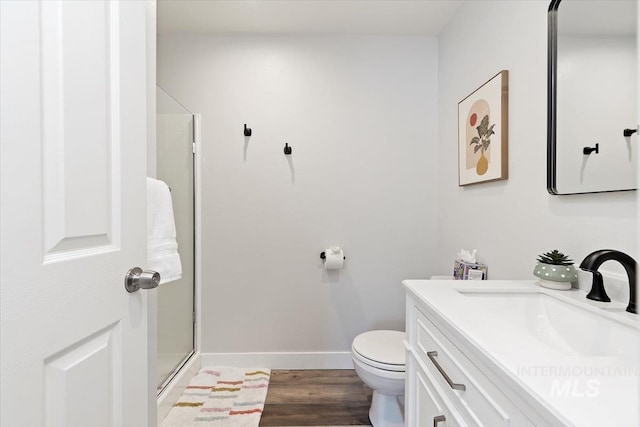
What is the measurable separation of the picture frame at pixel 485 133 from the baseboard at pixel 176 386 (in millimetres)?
2055

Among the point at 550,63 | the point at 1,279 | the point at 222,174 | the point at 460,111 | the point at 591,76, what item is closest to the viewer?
the point at 1,279

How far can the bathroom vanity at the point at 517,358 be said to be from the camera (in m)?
0.43

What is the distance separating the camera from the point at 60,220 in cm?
54

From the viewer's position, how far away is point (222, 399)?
5.41ft

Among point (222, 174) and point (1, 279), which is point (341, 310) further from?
point (1, 279)

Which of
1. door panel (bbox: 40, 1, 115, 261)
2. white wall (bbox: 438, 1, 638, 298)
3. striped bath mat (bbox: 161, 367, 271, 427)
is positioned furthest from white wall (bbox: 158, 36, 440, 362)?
door panel (bbox: 40, 1, 115, 261)

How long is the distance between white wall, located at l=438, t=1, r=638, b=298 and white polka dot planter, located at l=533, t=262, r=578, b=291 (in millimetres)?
70

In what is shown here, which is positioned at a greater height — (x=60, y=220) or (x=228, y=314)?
(x=60, y=220)

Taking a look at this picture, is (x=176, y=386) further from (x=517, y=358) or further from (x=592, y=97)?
(x=592, y=97)

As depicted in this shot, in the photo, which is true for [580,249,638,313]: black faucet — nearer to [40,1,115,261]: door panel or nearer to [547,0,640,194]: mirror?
[547,0,640,194]: mirror

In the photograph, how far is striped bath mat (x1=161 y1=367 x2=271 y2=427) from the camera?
150 centimetres

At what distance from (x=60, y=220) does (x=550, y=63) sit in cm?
153

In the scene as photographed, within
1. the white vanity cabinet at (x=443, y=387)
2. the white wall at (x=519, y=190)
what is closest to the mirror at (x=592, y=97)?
the white wall at (x=519, y=190)

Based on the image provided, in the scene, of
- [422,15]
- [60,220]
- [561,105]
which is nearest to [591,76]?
[561,105]
